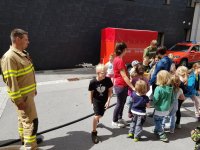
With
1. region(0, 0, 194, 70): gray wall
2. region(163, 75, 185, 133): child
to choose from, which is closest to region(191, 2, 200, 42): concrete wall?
region(0, 0, 194, 70): gray wall

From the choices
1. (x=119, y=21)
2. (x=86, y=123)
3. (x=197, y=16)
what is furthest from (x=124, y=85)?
(x=197, y=16)

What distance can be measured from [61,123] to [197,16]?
16.5m

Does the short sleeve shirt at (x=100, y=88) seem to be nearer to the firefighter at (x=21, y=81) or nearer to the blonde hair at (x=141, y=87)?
the blonde hair at (x=141, y=87)

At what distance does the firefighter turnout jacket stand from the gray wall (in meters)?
8.75

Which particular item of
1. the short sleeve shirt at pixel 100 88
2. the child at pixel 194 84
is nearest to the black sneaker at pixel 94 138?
the short sleeve shirt at pixel 100 88

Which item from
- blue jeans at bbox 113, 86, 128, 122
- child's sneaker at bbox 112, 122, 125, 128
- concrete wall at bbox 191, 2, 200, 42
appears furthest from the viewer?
concrete wall at bbox 191, 2, 200, 42

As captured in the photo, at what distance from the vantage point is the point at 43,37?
13.2 m

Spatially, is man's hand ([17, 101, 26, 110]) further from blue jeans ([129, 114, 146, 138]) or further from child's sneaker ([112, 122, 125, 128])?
child's sneaker ([112, 122, 125, 128])

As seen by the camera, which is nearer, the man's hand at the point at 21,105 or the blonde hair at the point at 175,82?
the man's hand at the point at 21,105

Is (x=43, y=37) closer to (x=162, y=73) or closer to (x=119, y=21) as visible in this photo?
(x=119, y=21)

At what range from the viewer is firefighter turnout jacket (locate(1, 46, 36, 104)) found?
3941mm

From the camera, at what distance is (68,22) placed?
45.0 feet

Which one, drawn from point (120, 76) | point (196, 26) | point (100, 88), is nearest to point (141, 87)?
point (120, 76)

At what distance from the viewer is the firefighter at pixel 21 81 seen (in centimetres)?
396
